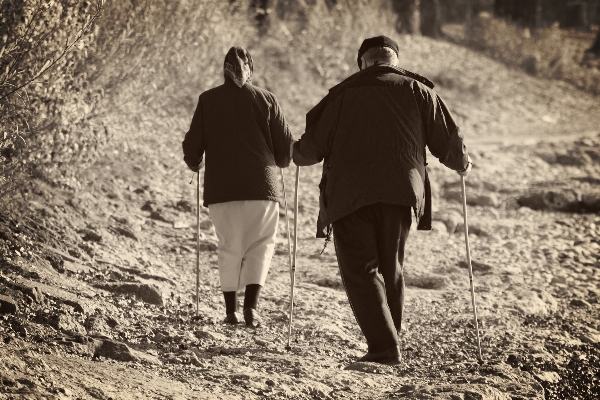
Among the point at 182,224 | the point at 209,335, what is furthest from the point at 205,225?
the point at 209,335

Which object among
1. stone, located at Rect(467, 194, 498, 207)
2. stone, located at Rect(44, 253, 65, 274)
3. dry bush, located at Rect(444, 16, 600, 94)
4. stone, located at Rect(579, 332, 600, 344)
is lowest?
stone, located at Rect(579, 332, 600, 344)

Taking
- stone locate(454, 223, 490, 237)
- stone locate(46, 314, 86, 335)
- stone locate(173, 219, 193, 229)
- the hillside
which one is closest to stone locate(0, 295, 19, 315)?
the hillside

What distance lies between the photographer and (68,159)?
7816mm

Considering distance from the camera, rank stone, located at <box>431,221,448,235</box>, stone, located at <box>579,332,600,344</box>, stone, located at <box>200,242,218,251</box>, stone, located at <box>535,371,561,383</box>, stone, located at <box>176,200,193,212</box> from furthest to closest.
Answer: stone, located at <box>431,221,448,235</box>, stone, located at <box>176,200,193,212</box>, stone, located at <box>200,242,218,251</box>, stone, located at <box>579,332,600,344</box>, stone, located at <box>535,371,561,383</box>

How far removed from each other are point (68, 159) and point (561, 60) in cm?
2270

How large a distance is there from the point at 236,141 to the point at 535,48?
2338 cm

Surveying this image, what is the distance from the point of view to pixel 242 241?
6293mm

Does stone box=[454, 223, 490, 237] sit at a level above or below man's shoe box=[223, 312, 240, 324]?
above

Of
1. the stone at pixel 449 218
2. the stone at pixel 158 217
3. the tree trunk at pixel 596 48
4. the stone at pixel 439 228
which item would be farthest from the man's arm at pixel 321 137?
the tree trunk at pixel 596 48

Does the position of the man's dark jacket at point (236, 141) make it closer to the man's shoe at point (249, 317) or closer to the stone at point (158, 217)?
the man's shoe at point (249, 317)

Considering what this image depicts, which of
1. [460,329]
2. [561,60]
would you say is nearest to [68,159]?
[460,329]

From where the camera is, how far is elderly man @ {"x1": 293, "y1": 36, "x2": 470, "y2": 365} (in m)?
5.28

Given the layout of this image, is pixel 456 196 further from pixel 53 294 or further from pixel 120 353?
pixel 120 353

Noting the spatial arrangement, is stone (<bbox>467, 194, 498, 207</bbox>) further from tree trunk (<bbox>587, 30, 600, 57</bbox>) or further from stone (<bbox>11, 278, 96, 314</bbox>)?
tree trunk (<bbox>587, 30, 600, 57</bbox>)
